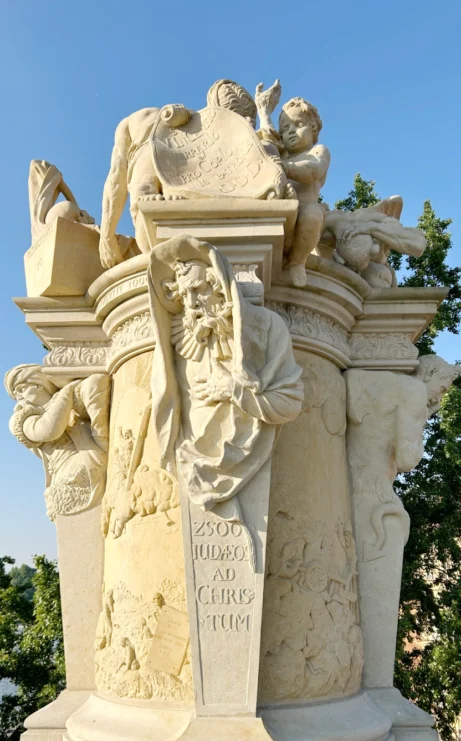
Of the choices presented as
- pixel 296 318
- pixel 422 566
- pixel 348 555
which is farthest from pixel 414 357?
pixel 422 566

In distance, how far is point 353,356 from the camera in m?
4.81

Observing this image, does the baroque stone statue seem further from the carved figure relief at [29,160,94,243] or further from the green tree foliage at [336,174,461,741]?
the green tree foliage at [336,174,461,741]

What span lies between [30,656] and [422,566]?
5953 millimetres

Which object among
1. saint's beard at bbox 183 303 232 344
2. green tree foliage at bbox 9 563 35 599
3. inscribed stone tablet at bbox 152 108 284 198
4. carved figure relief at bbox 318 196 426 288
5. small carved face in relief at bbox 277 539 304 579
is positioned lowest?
green tree foliage at bbox 9 563 35 599

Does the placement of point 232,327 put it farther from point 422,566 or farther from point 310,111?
point 422,566

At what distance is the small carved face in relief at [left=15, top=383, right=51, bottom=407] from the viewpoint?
15.8 ft

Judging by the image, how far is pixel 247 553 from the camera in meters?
3.52

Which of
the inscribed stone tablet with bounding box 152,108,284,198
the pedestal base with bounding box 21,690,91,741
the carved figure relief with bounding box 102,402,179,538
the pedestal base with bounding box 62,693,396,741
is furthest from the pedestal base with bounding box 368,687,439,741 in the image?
the inscribed stone tablet with bounding box 152,108,284,198

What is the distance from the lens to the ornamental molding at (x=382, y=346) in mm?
4828

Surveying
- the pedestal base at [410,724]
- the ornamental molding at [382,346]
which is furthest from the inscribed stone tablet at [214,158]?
the pedestal base at [410,724]

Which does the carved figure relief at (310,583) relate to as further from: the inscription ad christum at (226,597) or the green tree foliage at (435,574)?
the green tree foliage at (435,574)

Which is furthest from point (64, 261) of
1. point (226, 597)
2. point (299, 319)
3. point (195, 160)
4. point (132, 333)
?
point (226, 597)

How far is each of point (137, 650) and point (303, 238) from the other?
105 inches

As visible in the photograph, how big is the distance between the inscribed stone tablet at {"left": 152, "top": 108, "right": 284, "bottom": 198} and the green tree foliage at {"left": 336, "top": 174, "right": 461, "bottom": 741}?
7.36 metres
